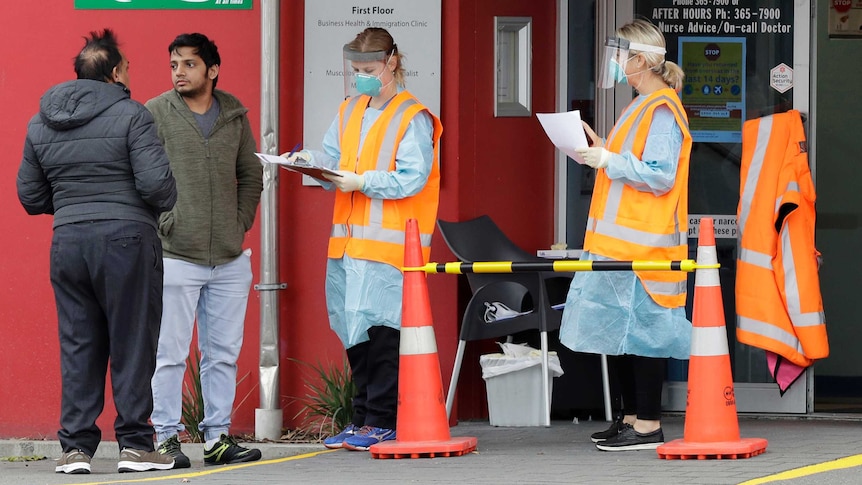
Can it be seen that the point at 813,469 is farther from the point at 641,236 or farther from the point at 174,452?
the point at 174,452

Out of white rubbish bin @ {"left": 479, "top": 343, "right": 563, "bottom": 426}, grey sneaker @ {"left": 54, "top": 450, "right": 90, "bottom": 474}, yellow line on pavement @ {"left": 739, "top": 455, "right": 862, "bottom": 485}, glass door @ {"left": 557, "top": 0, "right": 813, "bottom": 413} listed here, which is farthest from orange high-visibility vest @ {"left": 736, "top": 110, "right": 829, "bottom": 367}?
grey sneaker @ {"left": 54, "top": 450, "right": 90, "bottom": 474}

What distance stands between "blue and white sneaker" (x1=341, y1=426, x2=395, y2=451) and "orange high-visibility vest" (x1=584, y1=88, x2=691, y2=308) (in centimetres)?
131

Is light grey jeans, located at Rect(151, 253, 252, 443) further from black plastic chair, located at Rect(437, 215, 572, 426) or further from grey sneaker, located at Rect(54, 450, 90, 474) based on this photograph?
black plastic chair, located at Rect(437, 215, 572, 426)

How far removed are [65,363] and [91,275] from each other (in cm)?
42

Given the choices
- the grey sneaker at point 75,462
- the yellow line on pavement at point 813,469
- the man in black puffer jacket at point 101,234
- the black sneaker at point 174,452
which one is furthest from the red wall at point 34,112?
the yellow line on pavement at point 813,469

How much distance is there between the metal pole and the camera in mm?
Answer: 7598

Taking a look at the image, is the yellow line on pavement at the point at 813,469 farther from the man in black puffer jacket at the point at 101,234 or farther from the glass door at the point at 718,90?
the man in black puffer jacket at the point at 101,234

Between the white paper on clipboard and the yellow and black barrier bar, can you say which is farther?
the white paper on clipboard

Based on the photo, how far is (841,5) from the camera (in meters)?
8.32

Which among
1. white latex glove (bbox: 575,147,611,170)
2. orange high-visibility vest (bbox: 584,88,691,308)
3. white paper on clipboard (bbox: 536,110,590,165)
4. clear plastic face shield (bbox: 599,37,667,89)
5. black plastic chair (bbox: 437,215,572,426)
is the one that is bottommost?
black plastic chair (bbox: 437,215,572,426)

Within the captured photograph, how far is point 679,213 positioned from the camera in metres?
6.45

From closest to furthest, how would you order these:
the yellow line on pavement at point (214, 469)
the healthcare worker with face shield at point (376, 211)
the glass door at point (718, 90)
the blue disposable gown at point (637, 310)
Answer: the yellow line on pavement at point (214, 469) → the blue disposable gown at point (637, 310) → the healthcare worker with face shield at point (376, 211) → the glass door at point (718, 90)

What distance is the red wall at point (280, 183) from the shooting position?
778 centimetres

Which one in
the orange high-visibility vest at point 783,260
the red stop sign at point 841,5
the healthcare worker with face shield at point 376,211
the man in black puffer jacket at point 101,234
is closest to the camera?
the man in black puffer jacket at point 101,234
